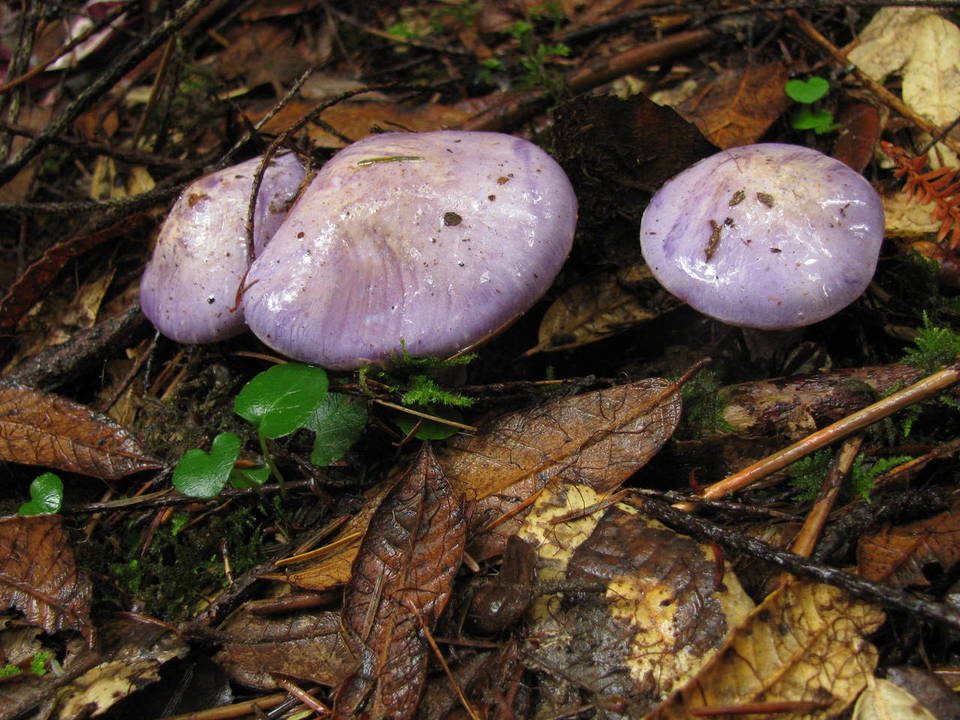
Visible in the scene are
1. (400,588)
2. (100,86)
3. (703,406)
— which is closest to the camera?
(400,588)

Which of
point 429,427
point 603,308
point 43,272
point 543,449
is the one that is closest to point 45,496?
point 43,272

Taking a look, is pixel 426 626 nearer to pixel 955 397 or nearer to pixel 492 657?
pixel 492 657

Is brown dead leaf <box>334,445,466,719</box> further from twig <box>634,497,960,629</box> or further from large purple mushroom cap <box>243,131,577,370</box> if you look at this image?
twig <box>634,497,960,629</box>

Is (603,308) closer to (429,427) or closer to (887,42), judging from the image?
(429,427)

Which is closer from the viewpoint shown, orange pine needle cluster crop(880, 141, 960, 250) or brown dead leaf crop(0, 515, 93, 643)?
brown dead leaf crop(0, 515, 93, 643)

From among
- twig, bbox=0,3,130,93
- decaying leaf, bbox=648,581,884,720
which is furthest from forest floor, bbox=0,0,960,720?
twig, bbox=0,3,130,93

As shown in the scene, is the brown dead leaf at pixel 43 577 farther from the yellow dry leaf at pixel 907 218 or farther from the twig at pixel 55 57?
the yellow dry leaf at pixel 907 218
